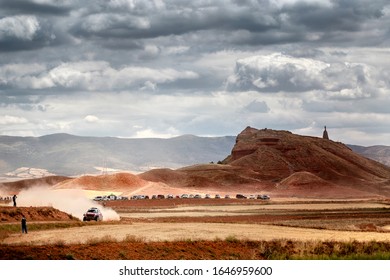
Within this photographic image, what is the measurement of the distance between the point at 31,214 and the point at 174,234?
2246 cm

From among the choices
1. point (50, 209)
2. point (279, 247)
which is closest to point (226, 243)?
point (279, 247)

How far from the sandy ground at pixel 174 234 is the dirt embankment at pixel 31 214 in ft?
32.1

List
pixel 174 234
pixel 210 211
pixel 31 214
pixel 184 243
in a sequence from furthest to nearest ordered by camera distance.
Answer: pixel 210 211 → pixel 31 214 → pixel 174 234 → pixel 184 243

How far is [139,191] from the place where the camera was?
185750 millimetres

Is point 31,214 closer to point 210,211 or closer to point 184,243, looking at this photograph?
point 184,243

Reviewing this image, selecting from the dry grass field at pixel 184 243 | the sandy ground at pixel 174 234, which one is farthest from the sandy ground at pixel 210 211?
the dry grass field at pixel 184 243

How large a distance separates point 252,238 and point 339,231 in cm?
1388

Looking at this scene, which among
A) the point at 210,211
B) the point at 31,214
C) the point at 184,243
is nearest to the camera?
the point at 184,243

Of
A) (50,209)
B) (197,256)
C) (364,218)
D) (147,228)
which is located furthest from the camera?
(364,218)

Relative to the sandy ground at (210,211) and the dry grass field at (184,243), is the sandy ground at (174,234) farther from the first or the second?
the sandy ground at (210,211)

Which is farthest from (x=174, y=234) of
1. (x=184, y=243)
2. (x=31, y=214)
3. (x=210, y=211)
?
(x=210, y=211)

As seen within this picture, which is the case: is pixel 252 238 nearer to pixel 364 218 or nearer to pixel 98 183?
pixel 364 218

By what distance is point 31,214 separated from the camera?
71.8 metres

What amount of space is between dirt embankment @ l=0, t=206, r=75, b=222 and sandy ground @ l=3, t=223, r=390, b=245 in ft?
32.1
